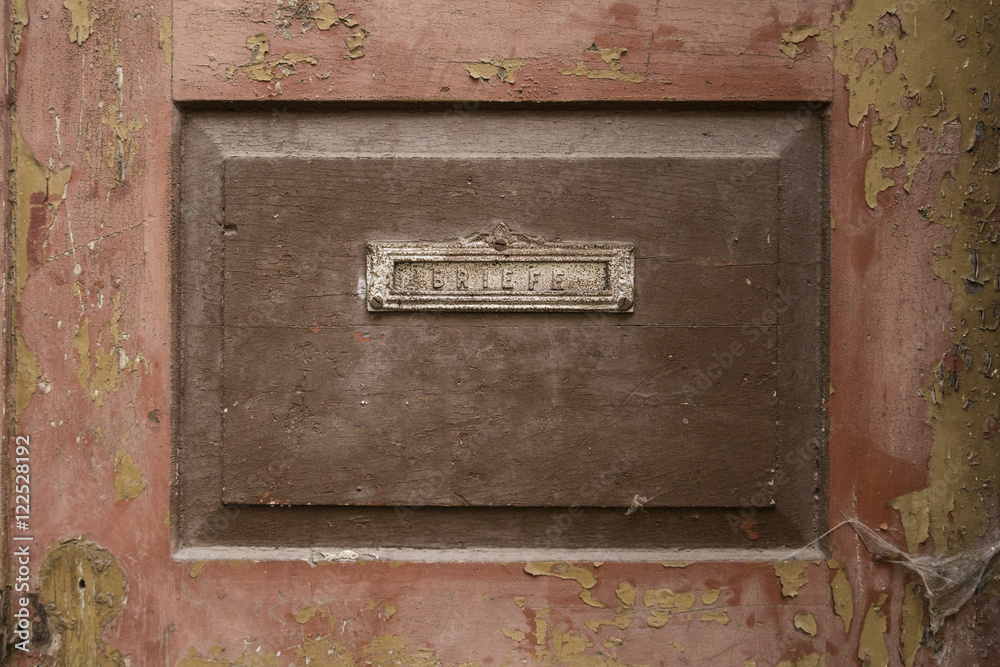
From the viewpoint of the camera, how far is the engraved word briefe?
1.50 meters

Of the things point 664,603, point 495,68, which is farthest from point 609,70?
point 664,603

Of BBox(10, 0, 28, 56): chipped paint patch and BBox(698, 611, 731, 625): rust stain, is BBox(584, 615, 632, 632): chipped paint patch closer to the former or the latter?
BBox(698, 611, 731, 625): rust stain

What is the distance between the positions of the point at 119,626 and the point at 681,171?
7.01 ft

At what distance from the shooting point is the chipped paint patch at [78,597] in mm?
1508

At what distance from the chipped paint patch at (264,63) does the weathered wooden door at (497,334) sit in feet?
0.04

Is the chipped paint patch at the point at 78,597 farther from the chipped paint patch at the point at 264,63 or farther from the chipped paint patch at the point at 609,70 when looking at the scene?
the chipped paint patch at the point at 609,70

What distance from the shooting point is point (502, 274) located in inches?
59.5

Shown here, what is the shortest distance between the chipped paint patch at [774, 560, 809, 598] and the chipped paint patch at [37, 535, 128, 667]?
197 cm

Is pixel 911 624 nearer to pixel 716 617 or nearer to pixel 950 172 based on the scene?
pixel 716 617

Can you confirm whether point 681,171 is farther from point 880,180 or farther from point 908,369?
point 908,369

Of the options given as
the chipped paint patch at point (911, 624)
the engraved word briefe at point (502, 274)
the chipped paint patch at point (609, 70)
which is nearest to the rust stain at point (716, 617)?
the chipped paint patch at point (911, 624)

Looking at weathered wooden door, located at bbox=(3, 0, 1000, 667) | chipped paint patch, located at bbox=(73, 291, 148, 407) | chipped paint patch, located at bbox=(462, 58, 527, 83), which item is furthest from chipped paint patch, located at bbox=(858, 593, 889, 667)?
chipped paint patch, located at bbox=(73, 291, 148, 407)

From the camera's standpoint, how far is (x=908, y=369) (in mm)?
1502

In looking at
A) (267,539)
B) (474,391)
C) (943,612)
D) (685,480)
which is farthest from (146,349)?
(943,612)
